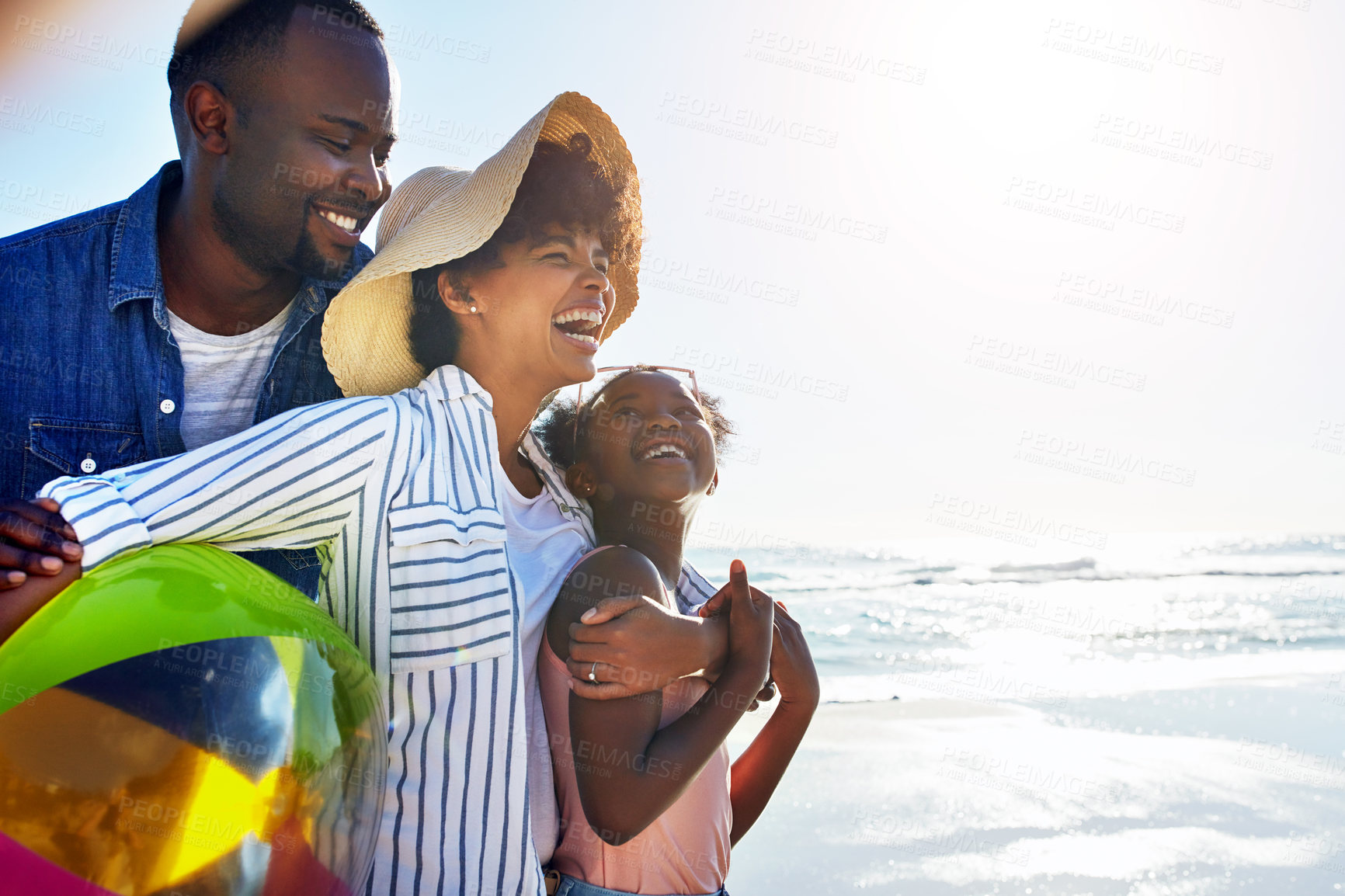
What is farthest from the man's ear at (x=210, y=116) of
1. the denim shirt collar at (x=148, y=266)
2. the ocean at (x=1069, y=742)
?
the ocean at (x=1069, y=742)

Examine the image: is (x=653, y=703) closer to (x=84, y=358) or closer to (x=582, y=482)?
(x=582, y=482)

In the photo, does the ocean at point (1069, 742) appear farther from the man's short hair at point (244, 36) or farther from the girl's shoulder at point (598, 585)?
the man's short hair at point (244, 36)

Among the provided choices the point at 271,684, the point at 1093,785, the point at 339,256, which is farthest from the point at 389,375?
the point at 1093,785

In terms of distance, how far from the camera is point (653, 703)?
2273 mm

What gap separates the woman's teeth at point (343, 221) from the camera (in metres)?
2.60

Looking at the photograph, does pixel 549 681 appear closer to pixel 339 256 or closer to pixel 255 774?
pixel 255 774

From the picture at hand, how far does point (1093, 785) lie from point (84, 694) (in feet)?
18.6

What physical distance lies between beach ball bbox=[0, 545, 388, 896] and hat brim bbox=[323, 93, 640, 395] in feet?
3.03

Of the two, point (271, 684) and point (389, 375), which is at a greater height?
point (389, 375)

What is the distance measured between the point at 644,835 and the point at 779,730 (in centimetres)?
60

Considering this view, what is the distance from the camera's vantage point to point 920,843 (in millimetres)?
5016

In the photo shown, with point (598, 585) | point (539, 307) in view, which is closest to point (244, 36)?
point (539, 307)

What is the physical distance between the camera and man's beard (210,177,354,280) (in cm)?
260

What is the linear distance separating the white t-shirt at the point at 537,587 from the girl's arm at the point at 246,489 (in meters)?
0.43
